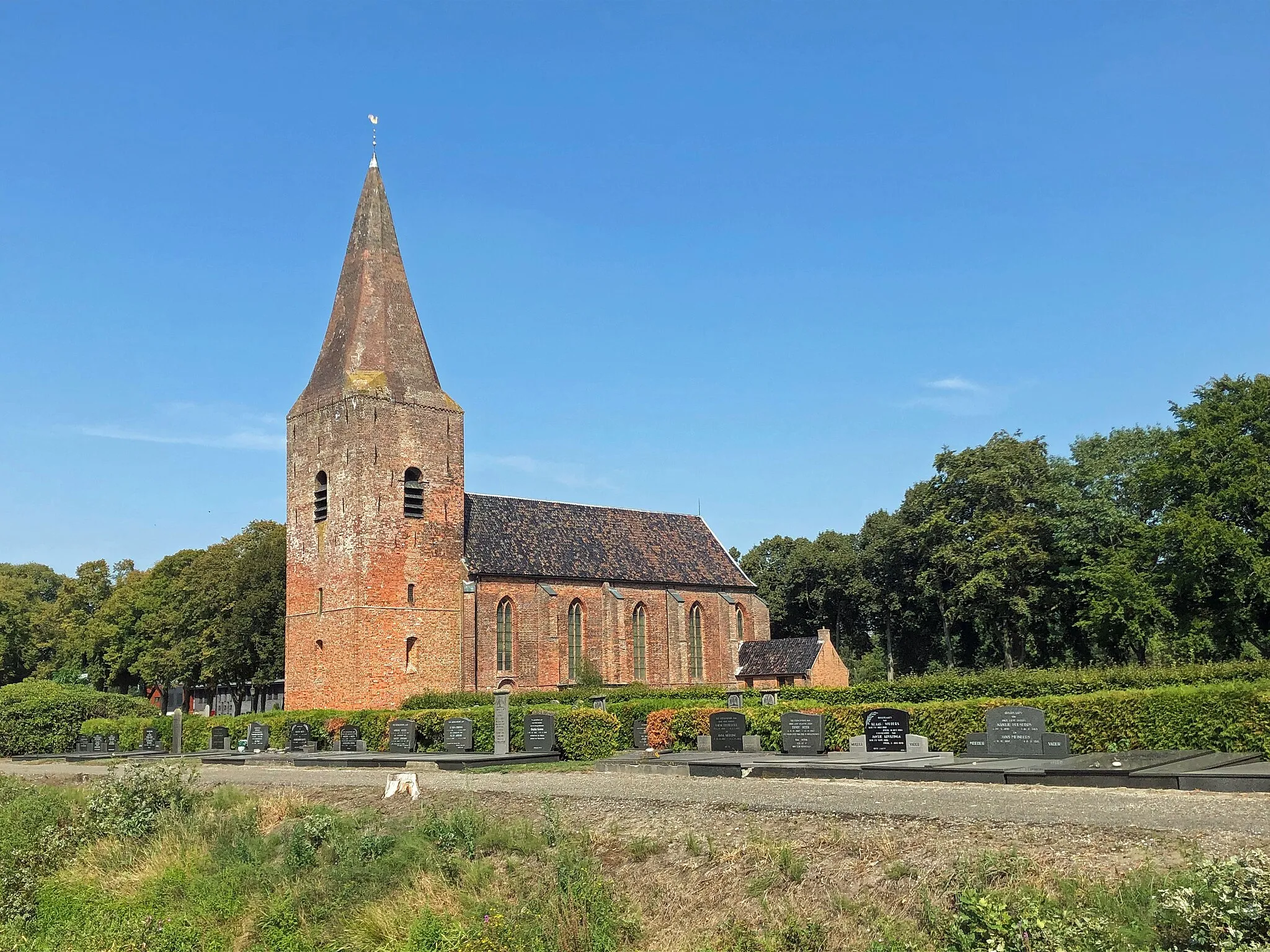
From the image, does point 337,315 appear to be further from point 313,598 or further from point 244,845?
point 244,845

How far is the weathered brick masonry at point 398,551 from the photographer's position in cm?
4178

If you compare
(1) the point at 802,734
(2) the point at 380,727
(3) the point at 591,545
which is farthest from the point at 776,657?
(1) the point at 802,734

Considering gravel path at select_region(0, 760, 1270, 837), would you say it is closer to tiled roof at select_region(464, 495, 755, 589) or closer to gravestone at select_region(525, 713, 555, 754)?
gravestone at select_region(525, 713, 555, 754)

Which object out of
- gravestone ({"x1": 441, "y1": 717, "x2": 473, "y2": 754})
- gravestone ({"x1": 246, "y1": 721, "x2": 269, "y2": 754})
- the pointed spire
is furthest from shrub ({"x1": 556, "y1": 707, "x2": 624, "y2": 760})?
the pointed spire

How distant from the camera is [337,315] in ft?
149

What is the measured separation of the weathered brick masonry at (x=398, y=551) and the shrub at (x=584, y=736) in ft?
51.0

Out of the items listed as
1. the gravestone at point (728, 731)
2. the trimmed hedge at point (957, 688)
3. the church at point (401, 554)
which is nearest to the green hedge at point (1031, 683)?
the trimmed hedge at point (957, 688)

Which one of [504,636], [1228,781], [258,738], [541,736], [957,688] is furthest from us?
[504,636]

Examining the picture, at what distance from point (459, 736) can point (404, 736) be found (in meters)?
2.05

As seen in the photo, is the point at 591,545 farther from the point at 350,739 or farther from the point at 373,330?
the point at 350,739

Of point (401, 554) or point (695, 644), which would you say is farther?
point (695, 644)

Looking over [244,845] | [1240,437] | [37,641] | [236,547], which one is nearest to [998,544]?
[1240,437]

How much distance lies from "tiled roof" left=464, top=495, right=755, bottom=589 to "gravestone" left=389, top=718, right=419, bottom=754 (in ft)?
50.3

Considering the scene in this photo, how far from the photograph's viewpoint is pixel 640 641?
2035 inches
